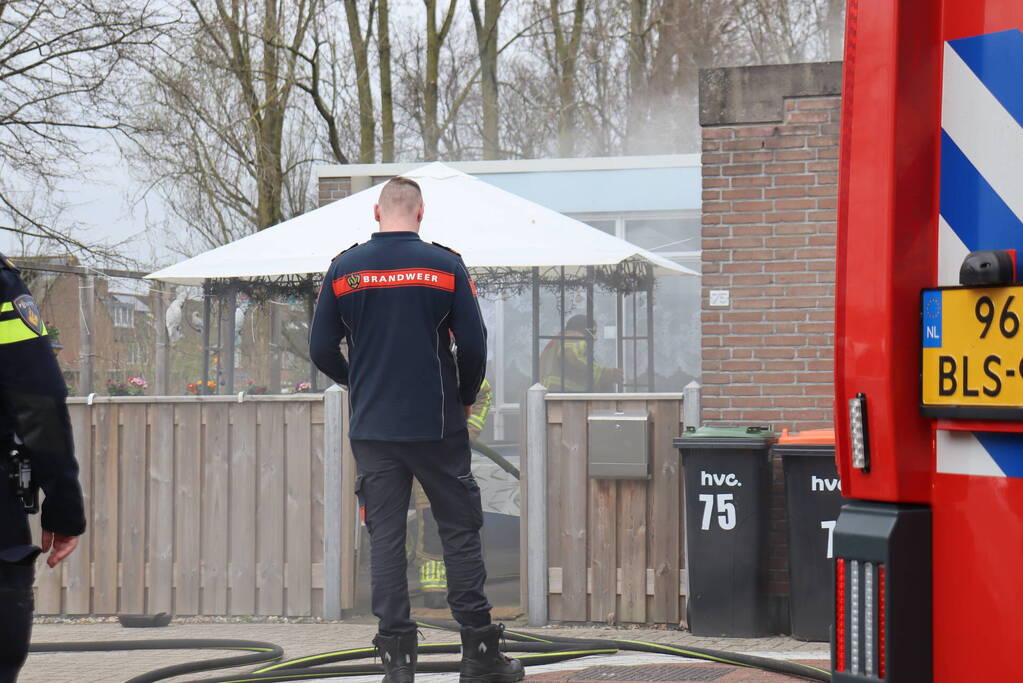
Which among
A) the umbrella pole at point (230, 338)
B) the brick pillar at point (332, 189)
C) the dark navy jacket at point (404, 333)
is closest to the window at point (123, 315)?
the umbrella pole at point (230, 338)

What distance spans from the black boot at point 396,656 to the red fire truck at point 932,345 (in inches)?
117

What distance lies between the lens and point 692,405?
7.03 metres

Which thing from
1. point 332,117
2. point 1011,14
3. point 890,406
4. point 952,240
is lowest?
point 890,406

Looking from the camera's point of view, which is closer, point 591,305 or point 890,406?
point 890,406

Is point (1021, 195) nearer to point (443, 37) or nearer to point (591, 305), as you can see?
point (591, 305)

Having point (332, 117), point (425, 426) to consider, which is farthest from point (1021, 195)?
point (332, 117)

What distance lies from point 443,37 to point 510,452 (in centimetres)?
1586

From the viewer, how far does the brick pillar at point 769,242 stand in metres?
7.03

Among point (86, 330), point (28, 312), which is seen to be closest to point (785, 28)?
point (86, 330)

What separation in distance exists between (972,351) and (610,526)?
533 centimetres

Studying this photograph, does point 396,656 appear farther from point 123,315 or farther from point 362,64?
point 362,64

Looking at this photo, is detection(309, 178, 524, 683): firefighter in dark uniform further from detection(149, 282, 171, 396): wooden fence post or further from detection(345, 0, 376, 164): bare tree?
detection(345, 0, 376, 164): bare tree

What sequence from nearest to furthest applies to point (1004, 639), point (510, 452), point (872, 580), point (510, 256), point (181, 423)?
1. point (1004, 639)
2. point (872, 580)
3. point (181, 423)
4. point (510, 256)
5. point (510, 452)

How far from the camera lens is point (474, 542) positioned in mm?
4969
